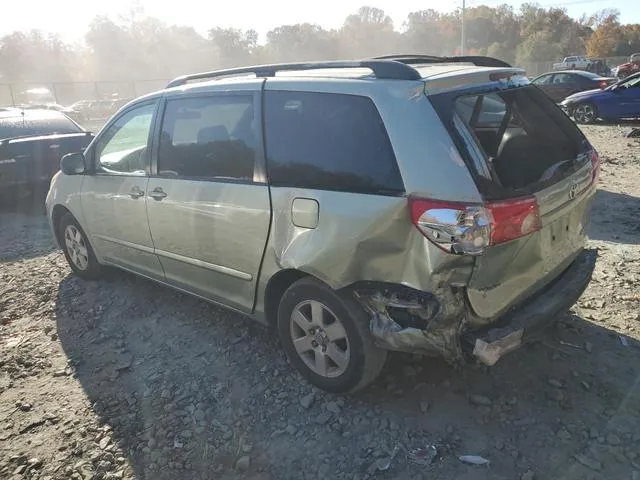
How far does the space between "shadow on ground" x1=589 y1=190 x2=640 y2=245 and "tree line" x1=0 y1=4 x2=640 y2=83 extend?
63.6 m

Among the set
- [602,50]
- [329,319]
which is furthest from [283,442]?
[602,50]

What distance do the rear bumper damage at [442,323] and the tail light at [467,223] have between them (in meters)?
0.24

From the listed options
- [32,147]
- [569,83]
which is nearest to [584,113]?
[569,83]

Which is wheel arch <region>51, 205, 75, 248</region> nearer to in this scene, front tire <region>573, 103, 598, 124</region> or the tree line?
front tire <region>573, 103, 598, 124</region>

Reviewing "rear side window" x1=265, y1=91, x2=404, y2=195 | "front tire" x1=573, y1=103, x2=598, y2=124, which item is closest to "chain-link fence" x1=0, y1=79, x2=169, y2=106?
"front tire" x1=573, y1=103, x2=598, y2=124

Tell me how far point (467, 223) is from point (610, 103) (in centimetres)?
1389

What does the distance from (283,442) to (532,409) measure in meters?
1.37

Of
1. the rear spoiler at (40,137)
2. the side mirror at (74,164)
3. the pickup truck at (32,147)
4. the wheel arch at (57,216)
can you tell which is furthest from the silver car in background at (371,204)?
the rear spoiler at (40,137)

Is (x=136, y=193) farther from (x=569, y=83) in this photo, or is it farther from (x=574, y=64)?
(x=574, y=64)

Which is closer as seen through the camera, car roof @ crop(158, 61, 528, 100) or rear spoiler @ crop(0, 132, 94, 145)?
car roof @ crop(158, 61, 528, 100)

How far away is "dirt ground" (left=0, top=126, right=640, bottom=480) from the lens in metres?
2.57

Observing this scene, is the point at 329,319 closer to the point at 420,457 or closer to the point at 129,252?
the point at 420,457

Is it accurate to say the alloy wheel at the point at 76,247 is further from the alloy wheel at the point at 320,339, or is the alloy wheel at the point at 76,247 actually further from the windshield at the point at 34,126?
the windshield at the point at 34,126

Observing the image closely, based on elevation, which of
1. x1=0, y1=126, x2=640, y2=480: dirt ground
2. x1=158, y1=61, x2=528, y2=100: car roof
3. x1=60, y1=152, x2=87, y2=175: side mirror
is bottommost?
x1=0, y1=126, x2=640, y2=480: dirt ground
